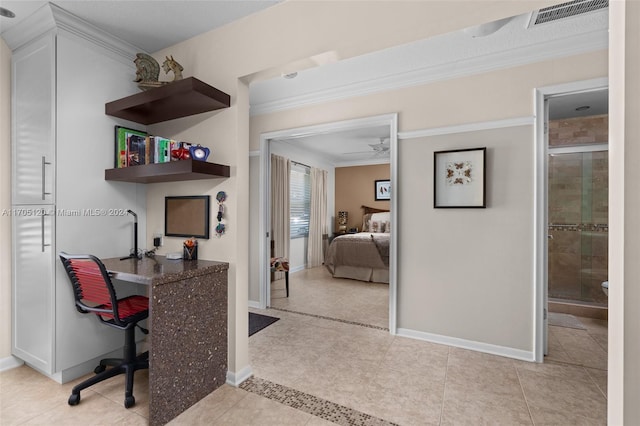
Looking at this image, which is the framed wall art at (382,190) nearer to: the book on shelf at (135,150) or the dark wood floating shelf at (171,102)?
the dark wood floating shelf at (171,102)

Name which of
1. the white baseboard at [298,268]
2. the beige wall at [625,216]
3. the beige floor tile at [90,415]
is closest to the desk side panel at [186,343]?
the beige floor tile at [90,415]

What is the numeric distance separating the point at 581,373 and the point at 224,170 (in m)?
3.02

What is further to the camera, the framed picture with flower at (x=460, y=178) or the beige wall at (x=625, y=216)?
the framed picture with flower at (x=460, y=178)

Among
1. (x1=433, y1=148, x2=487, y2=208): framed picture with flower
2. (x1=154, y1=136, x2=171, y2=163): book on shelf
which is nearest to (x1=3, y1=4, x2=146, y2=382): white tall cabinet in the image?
(x1=154, y1=136, x2=171, y2=163): book on shelf

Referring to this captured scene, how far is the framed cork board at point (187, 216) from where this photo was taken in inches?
89.7

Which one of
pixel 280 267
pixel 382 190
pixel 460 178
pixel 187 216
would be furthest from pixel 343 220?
pixel 187 216

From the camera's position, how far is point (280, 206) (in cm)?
556

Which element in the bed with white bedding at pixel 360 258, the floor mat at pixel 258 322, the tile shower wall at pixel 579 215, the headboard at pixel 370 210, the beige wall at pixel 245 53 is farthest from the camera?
the headboard at pixel 370 210

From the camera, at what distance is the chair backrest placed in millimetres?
1770

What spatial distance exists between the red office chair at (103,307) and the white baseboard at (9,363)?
33.6 inches

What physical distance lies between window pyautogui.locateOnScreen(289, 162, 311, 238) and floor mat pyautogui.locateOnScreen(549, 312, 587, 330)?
169 inches

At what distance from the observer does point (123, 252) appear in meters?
2.45

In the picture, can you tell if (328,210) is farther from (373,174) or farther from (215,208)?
(215,208)

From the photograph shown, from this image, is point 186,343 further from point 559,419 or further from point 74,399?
point 559,419
